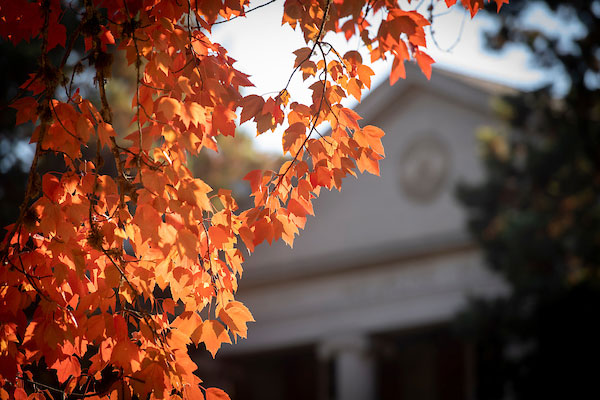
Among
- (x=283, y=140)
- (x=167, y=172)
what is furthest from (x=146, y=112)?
(x=283, y=140)

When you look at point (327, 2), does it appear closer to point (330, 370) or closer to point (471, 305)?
point (471, 305)

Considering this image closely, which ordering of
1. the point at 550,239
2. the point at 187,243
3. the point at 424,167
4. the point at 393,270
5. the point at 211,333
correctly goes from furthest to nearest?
1. the point at 424,167
2. the point at 393,270
3. the point at 550,239
4. the point at 211,333
5. the point at 187,243

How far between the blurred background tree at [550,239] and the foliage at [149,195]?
6.96 meters

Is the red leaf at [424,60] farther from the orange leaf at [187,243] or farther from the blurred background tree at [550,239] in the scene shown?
the blurred background tree at [550,239]

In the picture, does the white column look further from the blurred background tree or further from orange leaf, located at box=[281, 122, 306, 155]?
orange leaf, located at box=[281, 122, 306, 155]

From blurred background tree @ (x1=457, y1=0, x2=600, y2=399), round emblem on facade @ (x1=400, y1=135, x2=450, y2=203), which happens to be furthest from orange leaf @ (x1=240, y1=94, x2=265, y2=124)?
round emblem on facade @ (x1=400, y1=135, x2=450, y2=203)

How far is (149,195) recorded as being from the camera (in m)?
2.25

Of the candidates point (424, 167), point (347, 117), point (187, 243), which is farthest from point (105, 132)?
point (424, 167)

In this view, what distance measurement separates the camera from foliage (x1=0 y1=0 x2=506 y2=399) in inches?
91.3

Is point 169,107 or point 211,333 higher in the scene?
point 169,107

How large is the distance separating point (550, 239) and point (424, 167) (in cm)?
472

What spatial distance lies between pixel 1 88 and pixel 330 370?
35.6ft

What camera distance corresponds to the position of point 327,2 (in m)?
2.48

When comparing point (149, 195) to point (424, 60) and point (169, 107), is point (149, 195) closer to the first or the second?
point (169, 107)
